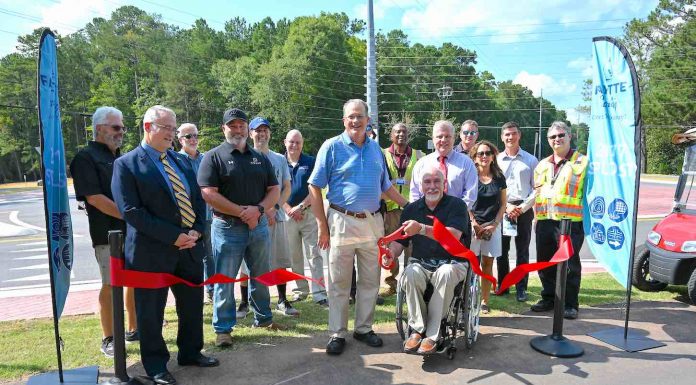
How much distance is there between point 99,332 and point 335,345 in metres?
2.50

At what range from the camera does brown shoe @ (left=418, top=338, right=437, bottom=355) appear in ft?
12.3

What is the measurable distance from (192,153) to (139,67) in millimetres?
64410

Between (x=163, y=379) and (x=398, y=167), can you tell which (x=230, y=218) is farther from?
(x=398, y=167)

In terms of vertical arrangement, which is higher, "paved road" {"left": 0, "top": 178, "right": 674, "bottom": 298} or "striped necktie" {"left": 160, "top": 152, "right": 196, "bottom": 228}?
"striped necktie" {"left": 160, "top": 152, "right": 196, "bottom": 228}

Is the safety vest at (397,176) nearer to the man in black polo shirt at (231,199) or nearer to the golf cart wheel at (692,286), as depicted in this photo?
the man in black polo shirt at (231,199)

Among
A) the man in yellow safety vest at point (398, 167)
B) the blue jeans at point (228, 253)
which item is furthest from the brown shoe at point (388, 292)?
the blue jeans at point (228, 253)

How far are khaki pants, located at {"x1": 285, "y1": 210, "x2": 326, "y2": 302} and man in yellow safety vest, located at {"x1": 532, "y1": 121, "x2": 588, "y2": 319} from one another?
2.56 metres

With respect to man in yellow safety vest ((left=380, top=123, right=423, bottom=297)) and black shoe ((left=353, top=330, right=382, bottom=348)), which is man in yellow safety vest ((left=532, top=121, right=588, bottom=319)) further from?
black shoe ((left=353, top=330, right=382, bottom=348))

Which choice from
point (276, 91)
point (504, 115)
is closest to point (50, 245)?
point (276, 91)

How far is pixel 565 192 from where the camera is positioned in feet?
16.8

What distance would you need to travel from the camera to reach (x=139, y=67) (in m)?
62.4

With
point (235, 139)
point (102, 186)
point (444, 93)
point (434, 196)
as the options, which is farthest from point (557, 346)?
point (444, 93)

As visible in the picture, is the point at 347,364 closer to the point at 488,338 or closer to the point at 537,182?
the point at 488,338

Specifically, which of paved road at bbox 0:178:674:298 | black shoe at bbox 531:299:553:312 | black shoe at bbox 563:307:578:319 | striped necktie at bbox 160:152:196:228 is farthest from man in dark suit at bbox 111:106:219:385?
paved road at bbox 0:178:674:298
